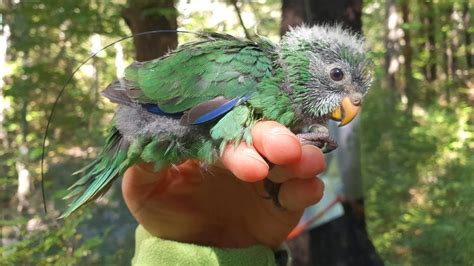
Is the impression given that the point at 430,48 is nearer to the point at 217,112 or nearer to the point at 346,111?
the point at 346,111

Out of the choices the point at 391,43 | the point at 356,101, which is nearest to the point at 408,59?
the point at 391,43

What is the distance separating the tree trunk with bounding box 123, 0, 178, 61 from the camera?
242 cm

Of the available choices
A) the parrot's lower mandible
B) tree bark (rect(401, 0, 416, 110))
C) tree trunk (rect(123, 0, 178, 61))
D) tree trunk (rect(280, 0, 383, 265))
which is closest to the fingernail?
the parrot's lower mandible

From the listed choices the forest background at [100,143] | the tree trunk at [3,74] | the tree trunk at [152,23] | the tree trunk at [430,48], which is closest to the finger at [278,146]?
the forest background at [100,143]

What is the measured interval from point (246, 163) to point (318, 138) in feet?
0.84

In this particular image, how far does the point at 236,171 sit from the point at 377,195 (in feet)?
10.1

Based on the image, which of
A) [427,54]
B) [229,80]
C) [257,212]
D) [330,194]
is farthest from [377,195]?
[427,54]

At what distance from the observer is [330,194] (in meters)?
2.09

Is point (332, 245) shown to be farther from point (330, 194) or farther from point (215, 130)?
point (215, 130)

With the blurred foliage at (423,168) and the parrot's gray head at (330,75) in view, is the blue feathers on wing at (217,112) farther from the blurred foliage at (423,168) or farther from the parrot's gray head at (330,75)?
the blurred foliage at (423,168)

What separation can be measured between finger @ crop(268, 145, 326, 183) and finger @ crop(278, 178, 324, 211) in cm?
4

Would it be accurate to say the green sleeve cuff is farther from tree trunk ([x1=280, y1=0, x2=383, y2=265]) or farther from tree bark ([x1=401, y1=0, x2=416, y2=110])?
tree bark ([x1=401, y1=0, x2=416, y2=110])

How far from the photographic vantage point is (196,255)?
1.28 meters

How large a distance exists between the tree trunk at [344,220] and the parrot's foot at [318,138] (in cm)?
107
